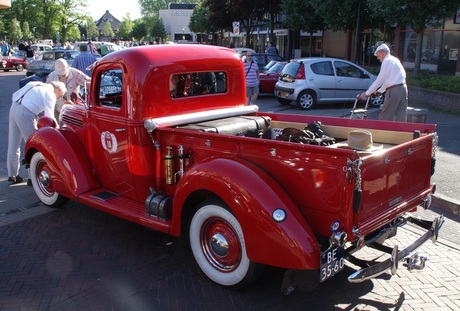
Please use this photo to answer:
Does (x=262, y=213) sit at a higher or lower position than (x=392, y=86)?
lower

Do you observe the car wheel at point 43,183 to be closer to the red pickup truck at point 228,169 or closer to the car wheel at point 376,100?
the red pickup truck at point 228,169

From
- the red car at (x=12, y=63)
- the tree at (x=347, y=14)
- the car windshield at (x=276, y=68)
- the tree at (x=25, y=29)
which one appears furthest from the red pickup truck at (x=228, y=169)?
the tree at (x=25, y=29)

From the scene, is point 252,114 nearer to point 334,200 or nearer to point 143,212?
point 143,212

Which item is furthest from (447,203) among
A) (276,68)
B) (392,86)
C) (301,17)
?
(301,17)

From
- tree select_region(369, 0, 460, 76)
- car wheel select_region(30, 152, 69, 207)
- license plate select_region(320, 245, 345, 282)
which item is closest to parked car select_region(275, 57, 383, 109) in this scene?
tree select_region(369, 0, 460, 76)

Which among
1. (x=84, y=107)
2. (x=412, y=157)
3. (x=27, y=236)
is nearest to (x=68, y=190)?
(x=27, y=236)

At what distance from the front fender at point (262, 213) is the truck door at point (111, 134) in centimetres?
130

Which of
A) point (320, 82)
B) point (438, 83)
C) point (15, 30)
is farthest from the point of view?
point (15, 30)

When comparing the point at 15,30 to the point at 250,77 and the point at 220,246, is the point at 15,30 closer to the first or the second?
the point at 250,77

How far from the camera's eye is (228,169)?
3.49 m

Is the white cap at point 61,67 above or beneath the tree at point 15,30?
beneath

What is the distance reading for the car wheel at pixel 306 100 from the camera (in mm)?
13164

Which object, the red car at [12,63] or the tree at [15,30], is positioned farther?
the tree at [15,30]

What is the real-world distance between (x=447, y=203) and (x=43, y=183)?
17.1 ft
